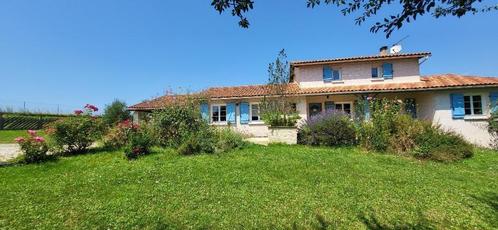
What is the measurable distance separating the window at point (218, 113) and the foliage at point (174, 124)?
26.0ft

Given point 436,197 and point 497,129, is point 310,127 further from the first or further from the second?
point 497,129

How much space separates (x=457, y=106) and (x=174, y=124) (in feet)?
53.1

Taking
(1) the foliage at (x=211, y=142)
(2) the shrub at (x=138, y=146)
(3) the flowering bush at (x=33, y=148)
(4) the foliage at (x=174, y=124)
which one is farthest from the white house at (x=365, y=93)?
(3) the flowering bush at (x=33, y=148)

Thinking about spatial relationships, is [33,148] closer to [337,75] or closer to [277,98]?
[277,98]

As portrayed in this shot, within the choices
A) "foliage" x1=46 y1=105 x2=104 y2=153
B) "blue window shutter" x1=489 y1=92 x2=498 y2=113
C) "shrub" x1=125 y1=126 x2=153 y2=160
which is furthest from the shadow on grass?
"blue window shutter" x1=489 y1=92 x2=498 y2=113

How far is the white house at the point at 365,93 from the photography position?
16.3m

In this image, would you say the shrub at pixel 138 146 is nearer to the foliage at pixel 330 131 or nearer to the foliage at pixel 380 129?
the foliage at pixel 330 131

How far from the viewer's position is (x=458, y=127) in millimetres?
16281

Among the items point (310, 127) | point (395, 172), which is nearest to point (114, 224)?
point (395, 172)

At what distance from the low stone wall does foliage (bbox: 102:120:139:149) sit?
6718 millimetres

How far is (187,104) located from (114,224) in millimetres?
8415

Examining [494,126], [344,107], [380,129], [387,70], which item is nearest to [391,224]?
[380,129]

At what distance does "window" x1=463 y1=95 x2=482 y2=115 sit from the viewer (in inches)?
640

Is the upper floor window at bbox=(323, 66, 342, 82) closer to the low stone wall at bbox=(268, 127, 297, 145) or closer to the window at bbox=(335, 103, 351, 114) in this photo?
the window at bbox=(335, 103, 351, 114)
